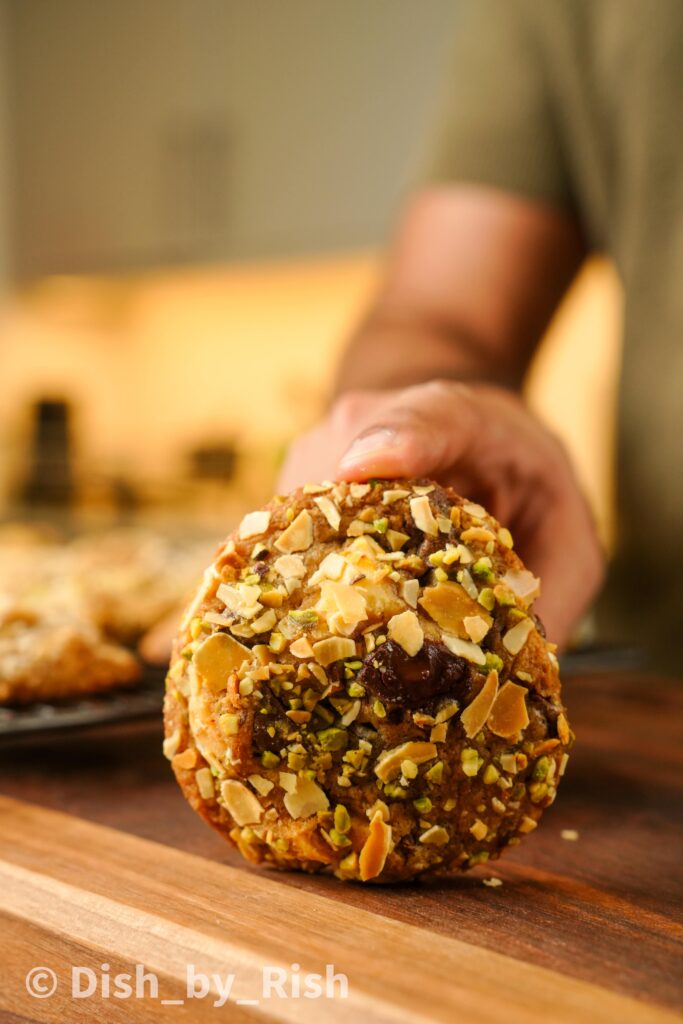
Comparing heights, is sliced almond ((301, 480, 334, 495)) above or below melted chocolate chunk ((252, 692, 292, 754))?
above

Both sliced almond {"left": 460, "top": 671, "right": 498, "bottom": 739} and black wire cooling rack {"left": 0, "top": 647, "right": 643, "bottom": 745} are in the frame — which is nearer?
sliced almond {"left": 460, "top": 671, "right": 498, "bottom": 739}

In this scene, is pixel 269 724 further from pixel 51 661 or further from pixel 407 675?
pixel 51 661

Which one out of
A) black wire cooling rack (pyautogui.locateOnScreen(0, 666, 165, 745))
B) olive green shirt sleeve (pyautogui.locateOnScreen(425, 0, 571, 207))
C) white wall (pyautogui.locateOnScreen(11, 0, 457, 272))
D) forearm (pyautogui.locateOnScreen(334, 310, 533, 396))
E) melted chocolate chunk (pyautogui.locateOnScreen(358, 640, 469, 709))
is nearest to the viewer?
melted chocolate chunk (pyautogui.locateOnScreen(358, 640, 469, 709))

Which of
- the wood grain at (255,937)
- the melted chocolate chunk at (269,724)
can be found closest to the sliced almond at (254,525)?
the melted chocolate chunk at (269,724)

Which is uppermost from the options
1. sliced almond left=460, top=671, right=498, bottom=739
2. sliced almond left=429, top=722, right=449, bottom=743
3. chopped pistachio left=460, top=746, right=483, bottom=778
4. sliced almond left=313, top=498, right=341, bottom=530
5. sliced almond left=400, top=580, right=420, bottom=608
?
sliced almond left=313, top=498, right=341, bottom=530

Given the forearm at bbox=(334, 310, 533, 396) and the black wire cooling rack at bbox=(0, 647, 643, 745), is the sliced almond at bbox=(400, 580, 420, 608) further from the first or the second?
the forearm at bbox=(334, 310, 533, 396)

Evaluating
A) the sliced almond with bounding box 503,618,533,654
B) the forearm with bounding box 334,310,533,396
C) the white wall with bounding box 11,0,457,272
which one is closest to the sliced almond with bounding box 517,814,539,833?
the sliced almond with bounding box 503,618,533,654

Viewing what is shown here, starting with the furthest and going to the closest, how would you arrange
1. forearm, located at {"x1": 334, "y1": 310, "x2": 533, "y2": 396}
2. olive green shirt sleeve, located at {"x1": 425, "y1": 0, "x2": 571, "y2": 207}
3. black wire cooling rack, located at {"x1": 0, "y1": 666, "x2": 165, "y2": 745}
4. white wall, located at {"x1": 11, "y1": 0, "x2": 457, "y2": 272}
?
white wall, located at {"x1": 11, "y1": 0, "x2": 457, "y2": 272} → olive green shirt sleeve, located at {"x1": 425, "y1": 0, "x2": 571, "y2": 207} → forearm, located at {"x1": 334, "y1": 310, "x2": 533, "y2": 396} → black wire cooling rack, located at {"x1": 0, "y1": 666, "x2": 165, "y2": 745}

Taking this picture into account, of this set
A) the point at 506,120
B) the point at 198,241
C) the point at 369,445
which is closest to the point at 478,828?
the point at 369,445

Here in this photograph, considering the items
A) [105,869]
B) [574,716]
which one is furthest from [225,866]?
[574,716]
